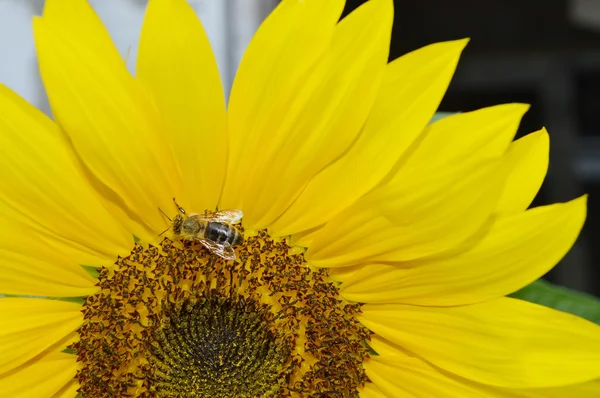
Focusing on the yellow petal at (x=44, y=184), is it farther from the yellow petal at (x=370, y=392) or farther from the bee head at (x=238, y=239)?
the yellow petal at (x=370, y=392)

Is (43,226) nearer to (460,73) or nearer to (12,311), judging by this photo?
(12,311)

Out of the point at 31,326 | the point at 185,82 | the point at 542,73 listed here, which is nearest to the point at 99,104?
the point at 185,82

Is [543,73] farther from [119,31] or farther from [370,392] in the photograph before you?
[370,392]

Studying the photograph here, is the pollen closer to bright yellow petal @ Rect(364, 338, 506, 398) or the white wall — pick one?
bright yellow petal @ Rect(364, 338, 506, 398)

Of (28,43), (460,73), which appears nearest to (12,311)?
(28,43)

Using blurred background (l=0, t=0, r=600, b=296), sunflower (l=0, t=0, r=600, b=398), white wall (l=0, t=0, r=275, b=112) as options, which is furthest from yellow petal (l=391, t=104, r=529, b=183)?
blurred background (l=0, t=0, r=600, b=296)
